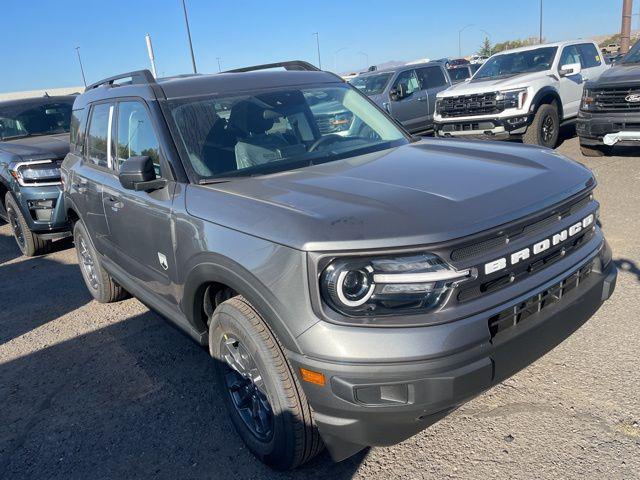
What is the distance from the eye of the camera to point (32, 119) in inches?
328

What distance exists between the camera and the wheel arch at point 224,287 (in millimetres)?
2213

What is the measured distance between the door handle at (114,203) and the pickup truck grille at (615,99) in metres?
6.89

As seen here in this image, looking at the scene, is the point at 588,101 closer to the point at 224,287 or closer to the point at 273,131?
the point at 273,131

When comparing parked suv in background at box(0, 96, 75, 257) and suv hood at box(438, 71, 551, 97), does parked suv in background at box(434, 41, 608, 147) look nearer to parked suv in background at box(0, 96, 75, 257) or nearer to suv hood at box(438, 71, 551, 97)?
suv hood at box(438, 71, 551, 97)

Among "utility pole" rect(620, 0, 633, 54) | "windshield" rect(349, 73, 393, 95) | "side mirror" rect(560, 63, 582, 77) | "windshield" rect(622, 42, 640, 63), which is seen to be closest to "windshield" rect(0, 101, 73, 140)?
"windshield" rect(349, 73, 393, 95)

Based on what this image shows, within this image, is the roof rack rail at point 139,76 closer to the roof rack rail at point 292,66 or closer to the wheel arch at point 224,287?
the roof rack rail at point 292,66

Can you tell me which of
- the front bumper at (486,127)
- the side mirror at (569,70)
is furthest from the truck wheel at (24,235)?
the side mirror at (569,70)

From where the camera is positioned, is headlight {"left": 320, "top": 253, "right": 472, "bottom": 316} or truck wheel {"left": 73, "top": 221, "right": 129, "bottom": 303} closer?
headlight {"left": 320, "top": 253, "right": 472, "bottom": 316}

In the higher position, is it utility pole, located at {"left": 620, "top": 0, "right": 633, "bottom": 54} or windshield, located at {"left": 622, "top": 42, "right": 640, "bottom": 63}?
utility pole, located at {"left": 620, "top": 0, "right": 633, "bottom": 54}

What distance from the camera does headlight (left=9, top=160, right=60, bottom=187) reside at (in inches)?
255

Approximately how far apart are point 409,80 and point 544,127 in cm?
391

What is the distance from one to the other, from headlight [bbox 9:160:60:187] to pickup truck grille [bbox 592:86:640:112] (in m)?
7.48

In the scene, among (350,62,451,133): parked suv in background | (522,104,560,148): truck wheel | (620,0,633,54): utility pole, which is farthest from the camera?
(620,0,633,54): utility pole

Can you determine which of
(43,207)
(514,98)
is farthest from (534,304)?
(514,98)
